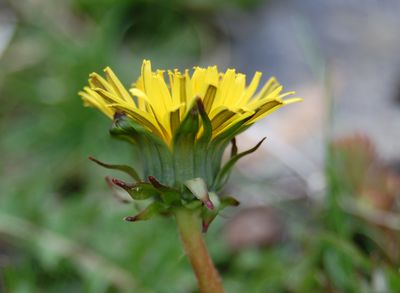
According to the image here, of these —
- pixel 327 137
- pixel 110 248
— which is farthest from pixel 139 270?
pixel 327 137

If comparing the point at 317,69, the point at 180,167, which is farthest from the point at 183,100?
the point at 317,69

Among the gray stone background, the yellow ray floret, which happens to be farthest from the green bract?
the gray stone background

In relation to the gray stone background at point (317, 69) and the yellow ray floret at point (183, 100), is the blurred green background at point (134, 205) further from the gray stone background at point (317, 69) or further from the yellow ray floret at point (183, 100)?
the yellow ray floret at point (183, 100)

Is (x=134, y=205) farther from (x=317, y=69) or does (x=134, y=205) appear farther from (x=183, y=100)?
(x=317, y=69)

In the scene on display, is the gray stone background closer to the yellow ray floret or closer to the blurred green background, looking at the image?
the blurred green background

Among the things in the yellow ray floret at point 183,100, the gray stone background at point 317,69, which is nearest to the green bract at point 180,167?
the yellow ray floret at point 183,100

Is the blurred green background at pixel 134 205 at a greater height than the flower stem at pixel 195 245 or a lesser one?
greater
